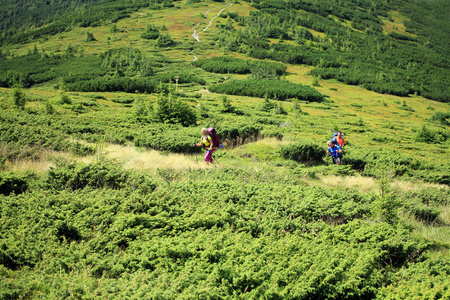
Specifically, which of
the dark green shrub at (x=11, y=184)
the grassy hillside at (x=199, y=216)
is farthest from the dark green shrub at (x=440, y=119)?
the dark green shrub at (x=11, y=184)

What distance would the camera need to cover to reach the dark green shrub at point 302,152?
1512cm

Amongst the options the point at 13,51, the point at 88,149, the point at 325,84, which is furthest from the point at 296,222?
the point at 13,51

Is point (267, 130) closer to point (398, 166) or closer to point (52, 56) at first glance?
point (398, 166)

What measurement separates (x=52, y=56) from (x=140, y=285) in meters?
113

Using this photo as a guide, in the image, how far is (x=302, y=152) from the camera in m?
15.1

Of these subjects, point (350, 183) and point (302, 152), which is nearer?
point (350, 183)

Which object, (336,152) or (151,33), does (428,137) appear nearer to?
(336,152)

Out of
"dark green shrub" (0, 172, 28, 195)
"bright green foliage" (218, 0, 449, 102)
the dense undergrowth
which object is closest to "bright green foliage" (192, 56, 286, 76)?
"bright green foliage" (218, 0, 449, 102)

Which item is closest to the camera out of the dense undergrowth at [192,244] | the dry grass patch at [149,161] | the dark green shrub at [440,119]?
the dense undergrowth at [192,244]

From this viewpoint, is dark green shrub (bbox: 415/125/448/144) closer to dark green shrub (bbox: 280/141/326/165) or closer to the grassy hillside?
the grassy hillside

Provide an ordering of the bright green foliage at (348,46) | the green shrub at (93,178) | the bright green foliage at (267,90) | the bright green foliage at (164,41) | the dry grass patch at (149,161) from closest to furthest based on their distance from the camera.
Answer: the green shrub at (93,178) < the dry grass patch at (149,161) < the bright green foliage at (267,90) < the bright green foliage at (348,46) < the bright green foliage at (164,41)

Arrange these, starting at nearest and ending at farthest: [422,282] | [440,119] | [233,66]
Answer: [422,282], [440,119], [233,66]

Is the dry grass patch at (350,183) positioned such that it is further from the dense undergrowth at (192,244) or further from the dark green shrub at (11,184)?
the dark green shrub at (11,184)

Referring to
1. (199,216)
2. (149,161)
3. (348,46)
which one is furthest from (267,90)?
(348,46)
